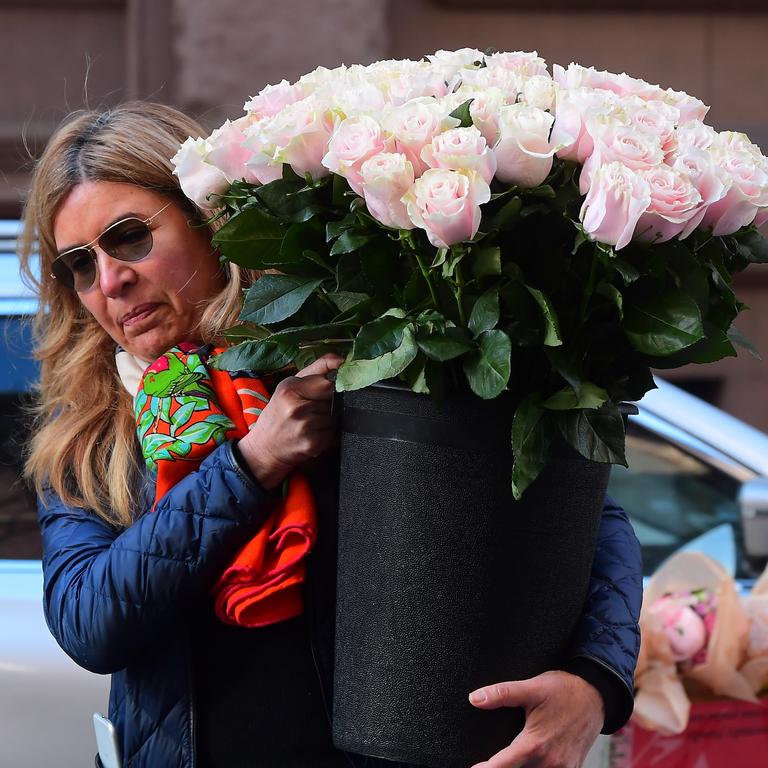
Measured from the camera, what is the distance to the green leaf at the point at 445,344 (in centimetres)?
126

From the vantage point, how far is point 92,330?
6.45ft

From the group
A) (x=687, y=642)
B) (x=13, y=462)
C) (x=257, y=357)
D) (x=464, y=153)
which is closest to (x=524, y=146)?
(x=464, y=153)

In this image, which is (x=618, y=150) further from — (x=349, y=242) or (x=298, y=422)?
(x=298, y=422)

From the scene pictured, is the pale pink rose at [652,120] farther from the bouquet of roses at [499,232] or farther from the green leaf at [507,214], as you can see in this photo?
the green leaf at [507,214]

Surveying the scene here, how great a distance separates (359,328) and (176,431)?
38 centimetres

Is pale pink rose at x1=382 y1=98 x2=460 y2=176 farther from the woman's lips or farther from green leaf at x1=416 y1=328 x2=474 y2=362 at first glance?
the woman's lips

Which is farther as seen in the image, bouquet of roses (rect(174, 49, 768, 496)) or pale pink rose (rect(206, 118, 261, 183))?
pale pink rose (rect(206, 118, 261, 183))

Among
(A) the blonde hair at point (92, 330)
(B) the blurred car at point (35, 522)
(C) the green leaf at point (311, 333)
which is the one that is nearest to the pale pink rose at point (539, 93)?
(C) the green leaf at point (311, 333)

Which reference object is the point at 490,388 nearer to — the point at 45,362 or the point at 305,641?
the point at 305,641

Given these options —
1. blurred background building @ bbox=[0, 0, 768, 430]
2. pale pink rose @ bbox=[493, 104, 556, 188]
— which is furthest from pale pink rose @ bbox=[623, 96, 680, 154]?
blurred background building @ bbox=[0, 0, 768, 430]

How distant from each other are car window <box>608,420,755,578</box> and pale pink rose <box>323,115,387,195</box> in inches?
73.9

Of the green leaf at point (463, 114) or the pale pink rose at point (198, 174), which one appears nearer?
the green leaf at point (463, 114)

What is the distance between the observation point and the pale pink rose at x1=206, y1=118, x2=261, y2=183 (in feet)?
4.57

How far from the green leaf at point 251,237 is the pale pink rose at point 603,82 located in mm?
371
